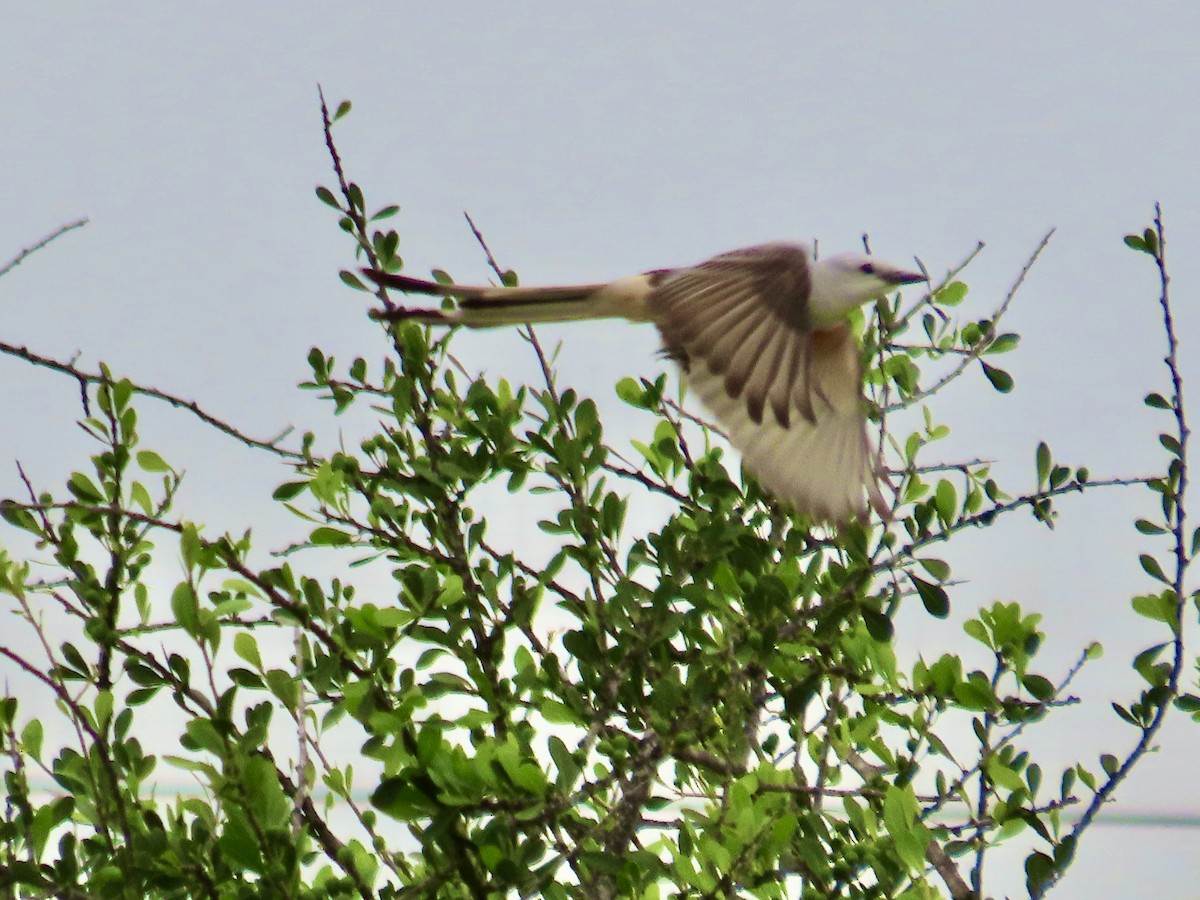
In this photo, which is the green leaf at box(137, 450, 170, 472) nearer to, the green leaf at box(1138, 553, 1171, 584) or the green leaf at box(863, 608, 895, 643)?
the green leaf at box(863, 608, 895, 643)

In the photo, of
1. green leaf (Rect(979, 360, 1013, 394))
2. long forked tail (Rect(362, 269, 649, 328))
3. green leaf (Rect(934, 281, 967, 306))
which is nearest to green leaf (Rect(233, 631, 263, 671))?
long forked tail (Rect(362, 269, 649, 328))

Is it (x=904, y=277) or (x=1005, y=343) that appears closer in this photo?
(x=1005, y=343)

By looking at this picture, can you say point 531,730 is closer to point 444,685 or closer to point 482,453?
point 444,685

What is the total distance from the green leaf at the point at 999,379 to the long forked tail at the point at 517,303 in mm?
803

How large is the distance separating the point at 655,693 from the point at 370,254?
88 cm

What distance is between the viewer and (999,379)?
2373 millimetres

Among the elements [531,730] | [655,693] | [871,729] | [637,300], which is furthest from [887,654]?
[637,300]

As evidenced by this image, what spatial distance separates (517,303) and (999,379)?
927 millimetres

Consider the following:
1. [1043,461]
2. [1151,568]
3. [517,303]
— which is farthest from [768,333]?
[1151,568]

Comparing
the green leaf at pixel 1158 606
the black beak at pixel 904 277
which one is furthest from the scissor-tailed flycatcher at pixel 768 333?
the green leaf at pixel 1158 606

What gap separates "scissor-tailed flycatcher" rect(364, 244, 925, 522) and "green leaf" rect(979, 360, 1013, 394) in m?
0.33

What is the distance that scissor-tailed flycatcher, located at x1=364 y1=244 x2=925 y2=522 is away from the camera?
244cm

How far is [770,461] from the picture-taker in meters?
2.53

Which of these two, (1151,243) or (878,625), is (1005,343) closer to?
(1151,243)
